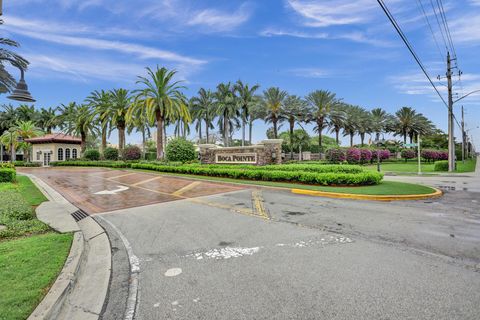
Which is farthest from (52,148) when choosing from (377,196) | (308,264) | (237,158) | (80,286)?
(308,264)

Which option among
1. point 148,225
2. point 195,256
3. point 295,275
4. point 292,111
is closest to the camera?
point 295,275

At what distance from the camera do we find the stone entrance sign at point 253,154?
71.2ft

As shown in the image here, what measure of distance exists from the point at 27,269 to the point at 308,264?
4.26 meters

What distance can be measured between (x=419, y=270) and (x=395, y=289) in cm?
93

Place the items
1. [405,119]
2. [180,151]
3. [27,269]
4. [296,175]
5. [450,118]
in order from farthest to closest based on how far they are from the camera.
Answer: [405,119], [180,151], [450,118], [296,175], [27,269]

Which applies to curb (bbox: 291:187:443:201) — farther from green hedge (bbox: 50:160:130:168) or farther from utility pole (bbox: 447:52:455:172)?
green hedge (bbox: 50:160:130:168)

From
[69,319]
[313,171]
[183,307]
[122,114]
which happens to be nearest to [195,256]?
[183,307]

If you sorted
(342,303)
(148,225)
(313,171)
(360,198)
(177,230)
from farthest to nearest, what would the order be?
(313,171) → (360,198) → (148,225) → (177,230) → (342,303)

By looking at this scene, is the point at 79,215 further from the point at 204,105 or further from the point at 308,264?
the point at 204,105

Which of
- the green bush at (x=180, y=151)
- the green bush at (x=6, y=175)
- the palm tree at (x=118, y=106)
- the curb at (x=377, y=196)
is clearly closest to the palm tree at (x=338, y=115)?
the green bush at (x=180, y=151)

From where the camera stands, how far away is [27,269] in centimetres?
412

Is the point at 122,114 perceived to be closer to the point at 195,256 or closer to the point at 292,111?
→ the point at 292,111

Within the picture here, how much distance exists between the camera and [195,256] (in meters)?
5.07

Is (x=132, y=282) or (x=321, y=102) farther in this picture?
(x=321, y=102)
